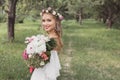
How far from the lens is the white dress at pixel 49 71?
754cm

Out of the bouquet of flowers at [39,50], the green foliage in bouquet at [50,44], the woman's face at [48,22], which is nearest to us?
the bouquet of flowers at [39,50]

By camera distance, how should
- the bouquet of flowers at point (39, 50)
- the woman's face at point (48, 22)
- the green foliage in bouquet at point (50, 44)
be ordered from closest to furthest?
the bouquet of flowers at point (39, 50)
the green foliage in bouquet at point (50, 44)
the woman's face at point (48, 22)

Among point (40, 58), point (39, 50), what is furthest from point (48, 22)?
point (40, 58)

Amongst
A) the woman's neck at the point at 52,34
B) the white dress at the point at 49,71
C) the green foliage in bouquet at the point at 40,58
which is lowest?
the white dress at the point at 49,71

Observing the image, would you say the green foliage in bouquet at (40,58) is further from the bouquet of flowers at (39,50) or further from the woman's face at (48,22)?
the woman's face at (48,22)

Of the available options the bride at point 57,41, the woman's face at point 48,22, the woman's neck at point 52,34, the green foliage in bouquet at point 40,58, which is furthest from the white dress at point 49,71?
the woman's face at point 48,22

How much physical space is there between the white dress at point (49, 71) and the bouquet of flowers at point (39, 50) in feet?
0.36

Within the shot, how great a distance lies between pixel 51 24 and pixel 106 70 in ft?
23.7

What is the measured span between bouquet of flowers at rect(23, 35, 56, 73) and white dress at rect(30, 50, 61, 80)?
111mm

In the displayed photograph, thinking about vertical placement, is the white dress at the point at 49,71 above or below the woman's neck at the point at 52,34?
below

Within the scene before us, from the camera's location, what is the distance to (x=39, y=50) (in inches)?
291

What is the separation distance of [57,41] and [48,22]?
16.3 inches

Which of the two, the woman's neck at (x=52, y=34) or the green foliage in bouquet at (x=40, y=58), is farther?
the woman's neck at (x=52, y=34)

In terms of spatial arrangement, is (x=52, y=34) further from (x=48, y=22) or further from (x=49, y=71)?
(x=49, y=71)
